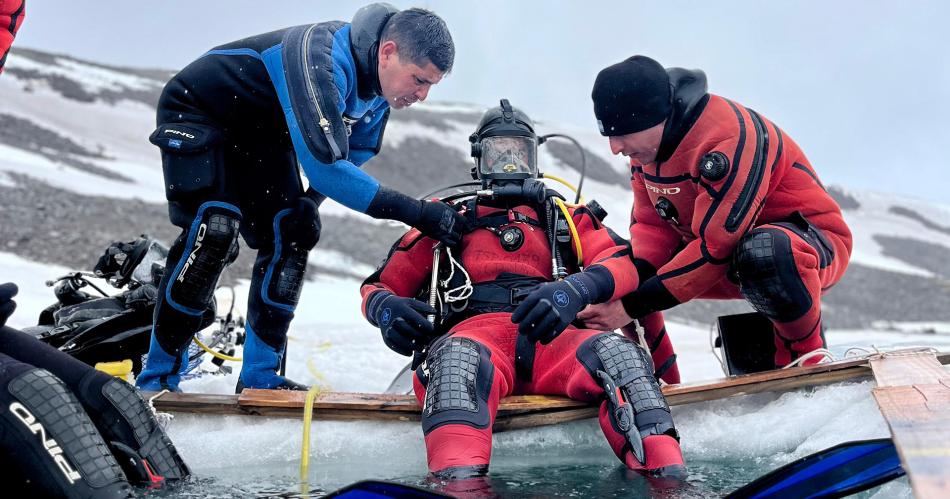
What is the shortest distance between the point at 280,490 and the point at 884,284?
26.6 meters

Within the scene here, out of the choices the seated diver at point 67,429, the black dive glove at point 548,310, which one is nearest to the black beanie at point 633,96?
the black dive glove at point 548,310

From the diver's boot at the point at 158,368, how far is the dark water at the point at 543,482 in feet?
2.89

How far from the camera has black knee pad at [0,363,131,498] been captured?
2037 mm

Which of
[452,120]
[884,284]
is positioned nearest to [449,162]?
[452,120]

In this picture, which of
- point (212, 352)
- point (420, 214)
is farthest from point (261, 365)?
point (420, 214)

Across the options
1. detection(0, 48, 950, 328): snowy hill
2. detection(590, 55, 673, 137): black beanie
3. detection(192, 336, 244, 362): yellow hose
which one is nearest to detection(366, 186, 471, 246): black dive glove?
detection(590, 55, 673, 137): black beanie

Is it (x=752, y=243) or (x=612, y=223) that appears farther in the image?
(x=612, y=223)

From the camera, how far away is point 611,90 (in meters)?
3.53

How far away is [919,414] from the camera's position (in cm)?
214

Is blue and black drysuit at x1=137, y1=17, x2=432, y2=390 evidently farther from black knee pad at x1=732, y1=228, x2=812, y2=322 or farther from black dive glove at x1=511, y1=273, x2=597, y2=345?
black knee pad at x1=732, y1=228, x2=812, y2=322

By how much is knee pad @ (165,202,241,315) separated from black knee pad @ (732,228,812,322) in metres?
2.18

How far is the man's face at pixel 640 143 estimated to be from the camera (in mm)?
3561

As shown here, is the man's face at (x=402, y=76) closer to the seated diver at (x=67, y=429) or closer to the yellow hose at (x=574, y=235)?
the yellow hose at (x=574, y=235)

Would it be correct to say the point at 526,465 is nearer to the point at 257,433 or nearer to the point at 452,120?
the point at 257,433
